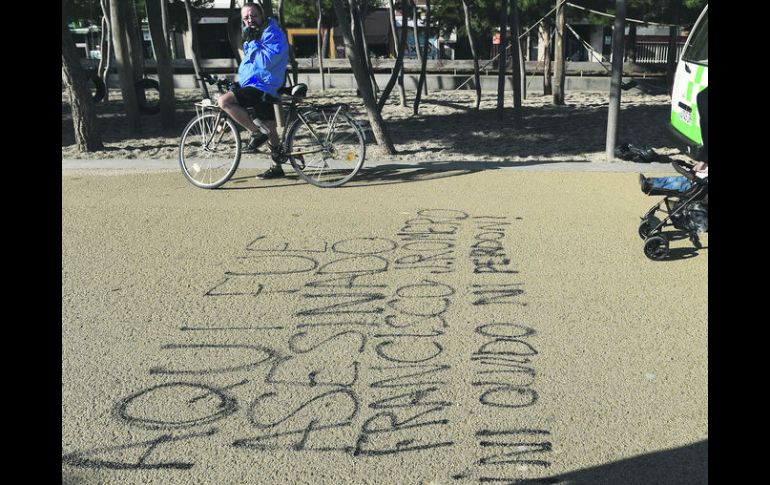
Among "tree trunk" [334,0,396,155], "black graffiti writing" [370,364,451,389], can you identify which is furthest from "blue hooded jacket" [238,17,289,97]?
"black graffiti writing" [370,364,451,389]

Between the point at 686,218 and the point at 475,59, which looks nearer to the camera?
the point at 686,218

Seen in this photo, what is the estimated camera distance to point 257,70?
729cm

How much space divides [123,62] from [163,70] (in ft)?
2.36

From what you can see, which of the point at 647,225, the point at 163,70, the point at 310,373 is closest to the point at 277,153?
the point at 647,225

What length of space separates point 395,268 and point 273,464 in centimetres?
235

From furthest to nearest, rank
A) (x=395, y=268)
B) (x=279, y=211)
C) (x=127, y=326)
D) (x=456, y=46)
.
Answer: (x=456, y=46)
(x=279, y=211)
(x=395, y=268)
(x=127, y=326)

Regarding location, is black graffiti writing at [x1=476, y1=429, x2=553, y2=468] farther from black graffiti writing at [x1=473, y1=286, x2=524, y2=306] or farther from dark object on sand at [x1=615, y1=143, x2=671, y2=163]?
dark object on sand at [x1=615, y1=143, x2=671, y2=163]

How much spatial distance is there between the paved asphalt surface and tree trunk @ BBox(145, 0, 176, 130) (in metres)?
5.80

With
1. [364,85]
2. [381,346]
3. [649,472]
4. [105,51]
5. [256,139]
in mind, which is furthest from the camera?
[105,51]

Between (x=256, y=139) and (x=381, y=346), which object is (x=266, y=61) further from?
(x=381, y=346)

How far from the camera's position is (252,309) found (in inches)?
173

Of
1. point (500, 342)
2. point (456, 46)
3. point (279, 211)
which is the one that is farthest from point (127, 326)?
point (456, 46)

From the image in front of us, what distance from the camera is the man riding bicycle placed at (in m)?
7.24
